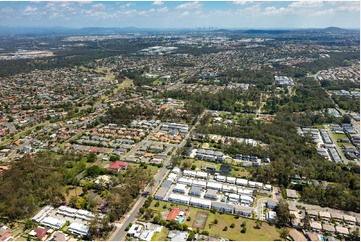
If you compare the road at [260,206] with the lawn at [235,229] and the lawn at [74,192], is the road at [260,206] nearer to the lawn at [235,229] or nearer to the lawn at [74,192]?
the lawn at [235,229]

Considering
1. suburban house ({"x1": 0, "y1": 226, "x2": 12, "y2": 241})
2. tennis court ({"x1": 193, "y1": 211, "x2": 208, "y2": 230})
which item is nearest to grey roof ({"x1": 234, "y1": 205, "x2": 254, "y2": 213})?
tennis court ({"x1": 193, "y1": 211, "x2": 208, "y2": 230})

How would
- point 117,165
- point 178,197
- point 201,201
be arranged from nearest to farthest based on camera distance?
1. point 201,201
2. point 178,197
3. point 117,165

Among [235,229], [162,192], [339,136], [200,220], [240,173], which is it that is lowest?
[235,229]

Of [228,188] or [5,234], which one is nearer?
[5,234]

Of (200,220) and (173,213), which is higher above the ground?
(173,213)

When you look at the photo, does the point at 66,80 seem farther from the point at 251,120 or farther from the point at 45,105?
the point at 251,120

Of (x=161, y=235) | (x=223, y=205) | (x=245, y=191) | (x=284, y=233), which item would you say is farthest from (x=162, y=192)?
(x=284, y=233)

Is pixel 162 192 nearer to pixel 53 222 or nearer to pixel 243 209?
pixel 243 209

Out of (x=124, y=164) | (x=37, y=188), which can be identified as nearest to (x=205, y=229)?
(x=124, y=164)

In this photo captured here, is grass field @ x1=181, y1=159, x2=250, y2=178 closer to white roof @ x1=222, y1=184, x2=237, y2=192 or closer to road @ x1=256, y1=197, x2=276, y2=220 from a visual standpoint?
white roof @ x1=222, y1=184, x2=237, y2=192
